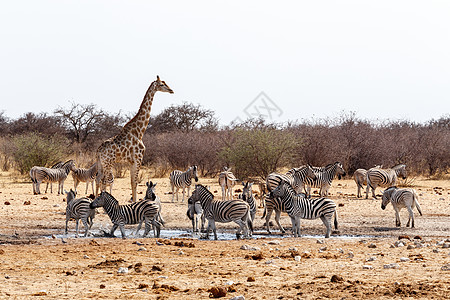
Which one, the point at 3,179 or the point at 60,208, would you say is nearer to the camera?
the point at 60,208

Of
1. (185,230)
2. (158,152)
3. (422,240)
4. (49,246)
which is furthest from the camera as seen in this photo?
(158,152)

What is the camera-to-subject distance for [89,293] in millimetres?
7414

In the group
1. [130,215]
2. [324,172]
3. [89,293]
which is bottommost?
[89,293]

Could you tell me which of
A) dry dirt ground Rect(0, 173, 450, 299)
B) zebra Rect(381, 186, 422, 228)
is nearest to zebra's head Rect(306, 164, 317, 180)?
dry dirt ground Rect(0, 173, 450, 299)

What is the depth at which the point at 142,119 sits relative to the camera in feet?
58.2

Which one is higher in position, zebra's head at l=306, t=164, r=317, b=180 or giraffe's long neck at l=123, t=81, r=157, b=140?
giraffe's long neck at l=123, t=81, r=157, b=140

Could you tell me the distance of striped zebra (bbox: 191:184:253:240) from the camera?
40.8 ft

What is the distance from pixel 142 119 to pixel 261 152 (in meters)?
7.94

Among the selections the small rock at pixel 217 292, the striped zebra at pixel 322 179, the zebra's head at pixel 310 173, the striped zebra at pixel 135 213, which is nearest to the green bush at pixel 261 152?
the striped zebra at pixel 322 179

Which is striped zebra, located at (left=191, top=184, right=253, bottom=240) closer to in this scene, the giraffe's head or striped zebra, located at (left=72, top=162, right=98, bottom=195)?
the giraffe's head

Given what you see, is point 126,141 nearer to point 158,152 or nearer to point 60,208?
point 60,208

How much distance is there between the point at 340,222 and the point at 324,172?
450 centimetres

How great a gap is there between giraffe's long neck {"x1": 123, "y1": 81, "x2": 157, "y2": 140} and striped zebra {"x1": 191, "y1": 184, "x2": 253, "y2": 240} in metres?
4.99

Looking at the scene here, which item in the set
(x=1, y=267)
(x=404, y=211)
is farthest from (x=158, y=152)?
(x=1, y=267)
